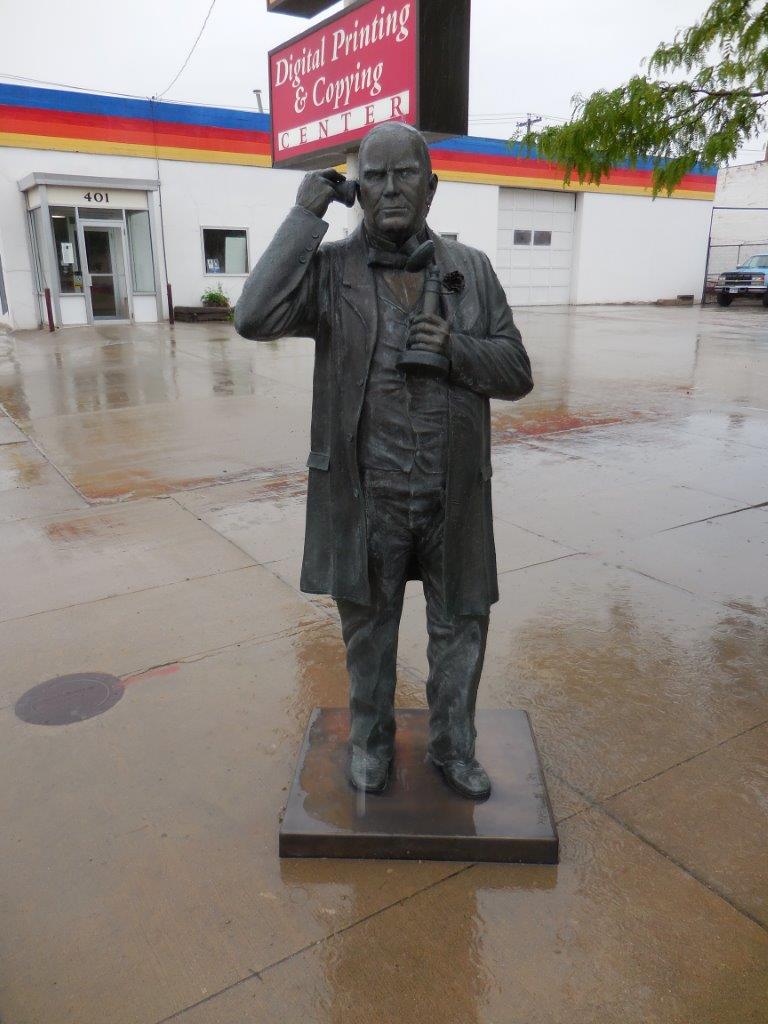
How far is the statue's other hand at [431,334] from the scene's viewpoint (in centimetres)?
204

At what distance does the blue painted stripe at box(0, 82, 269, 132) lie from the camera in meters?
17.6

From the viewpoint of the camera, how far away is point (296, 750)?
290cm

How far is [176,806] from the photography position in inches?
102

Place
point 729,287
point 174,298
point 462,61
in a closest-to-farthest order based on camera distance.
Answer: point 462,61, point 174,298, point 729,287

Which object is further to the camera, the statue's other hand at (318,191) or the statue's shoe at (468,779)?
the statue's shoe at (468,779)

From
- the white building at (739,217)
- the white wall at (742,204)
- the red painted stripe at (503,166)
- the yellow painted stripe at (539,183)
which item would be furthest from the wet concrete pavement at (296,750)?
the white wall at (742,204)

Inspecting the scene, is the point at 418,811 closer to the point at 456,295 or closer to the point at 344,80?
the point at 456,295

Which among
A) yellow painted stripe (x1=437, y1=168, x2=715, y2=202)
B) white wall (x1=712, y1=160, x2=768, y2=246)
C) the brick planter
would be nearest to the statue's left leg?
the brick planter

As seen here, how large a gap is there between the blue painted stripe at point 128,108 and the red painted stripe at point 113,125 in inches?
3.3

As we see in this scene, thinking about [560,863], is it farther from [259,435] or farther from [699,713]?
[259,435]

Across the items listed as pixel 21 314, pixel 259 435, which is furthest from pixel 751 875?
pixel 21 314

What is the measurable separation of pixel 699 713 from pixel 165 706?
2079mm

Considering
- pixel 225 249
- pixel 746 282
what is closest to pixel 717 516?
pixel 225 249

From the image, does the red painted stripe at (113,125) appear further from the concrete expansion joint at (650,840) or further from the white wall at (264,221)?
the concrete expansion joint at (650,840)
